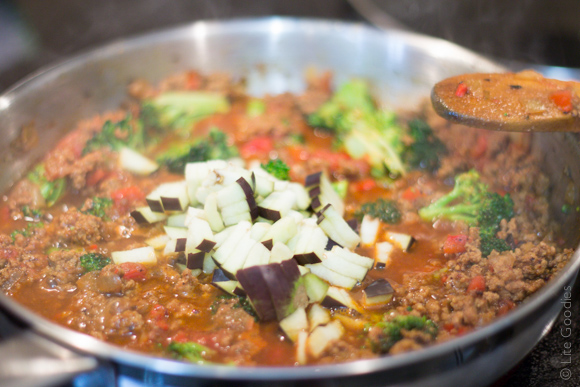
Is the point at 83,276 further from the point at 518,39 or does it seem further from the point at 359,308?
the point at 518,39

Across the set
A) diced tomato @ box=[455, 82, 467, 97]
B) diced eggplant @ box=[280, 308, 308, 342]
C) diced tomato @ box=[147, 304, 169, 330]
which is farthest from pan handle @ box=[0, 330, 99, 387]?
diced tomato @ box=[455, 82, 467, 97]

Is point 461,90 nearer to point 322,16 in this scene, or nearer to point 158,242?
point 158,242

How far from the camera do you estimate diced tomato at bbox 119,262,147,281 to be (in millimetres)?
2760

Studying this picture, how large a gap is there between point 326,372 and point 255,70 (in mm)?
3614

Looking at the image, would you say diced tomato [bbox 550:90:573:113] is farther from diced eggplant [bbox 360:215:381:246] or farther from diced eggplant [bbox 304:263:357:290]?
diced eggplant [bbox 304:263:357:290]

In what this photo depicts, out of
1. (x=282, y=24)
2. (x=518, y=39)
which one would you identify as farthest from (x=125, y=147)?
(x=518, y=39)

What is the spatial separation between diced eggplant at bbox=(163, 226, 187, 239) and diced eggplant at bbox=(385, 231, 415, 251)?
1399 millimetres

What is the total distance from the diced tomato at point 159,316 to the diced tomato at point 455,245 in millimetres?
1828

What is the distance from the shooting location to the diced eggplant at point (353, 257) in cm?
281

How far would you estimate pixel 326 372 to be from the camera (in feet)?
5.57

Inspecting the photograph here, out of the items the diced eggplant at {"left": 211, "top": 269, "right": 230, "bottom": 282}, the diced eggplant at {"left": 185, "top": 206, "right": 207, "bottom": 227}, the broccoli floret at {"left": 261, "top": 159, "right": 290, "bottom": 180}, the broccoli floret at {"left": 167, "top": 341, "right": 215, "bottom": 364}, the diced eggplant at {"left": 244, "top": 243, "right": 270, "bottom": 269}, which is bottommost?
the broccoli floret at {"left": 167, "top": 341, "right": 215, "bottom": 364}

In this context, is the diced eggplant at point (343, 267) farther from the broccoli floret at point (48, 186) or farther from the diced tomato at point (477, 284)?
the broccoli floret at point (48, 186)

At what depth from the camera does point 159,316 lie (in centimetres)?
254

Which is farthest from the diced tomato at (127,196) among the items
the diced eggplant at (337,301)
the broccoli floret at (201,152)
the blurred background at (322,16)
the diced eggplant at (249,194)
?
the blurred background at (322,16)
